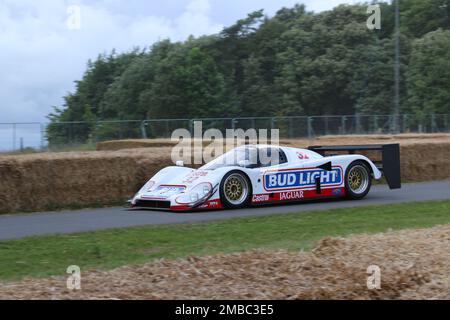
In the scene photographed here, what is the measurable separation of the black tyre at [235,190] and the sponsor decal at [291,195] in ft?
2.63

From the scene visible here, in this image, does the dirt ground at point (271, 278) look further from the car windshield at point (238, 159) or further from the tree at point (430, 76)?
the tree at point (430, 76)

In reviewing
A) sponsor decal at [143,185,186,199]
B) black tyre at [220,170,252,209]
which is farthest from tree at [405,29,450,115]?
sponsor decal at [143,185,186,199]

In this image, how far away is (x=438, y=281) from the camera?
641 cm

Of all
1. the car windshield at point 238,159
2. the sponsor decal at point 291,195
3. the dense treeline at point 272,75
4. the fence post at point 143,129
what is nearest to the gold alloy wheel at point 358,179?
the sponsor decal at point 291,195

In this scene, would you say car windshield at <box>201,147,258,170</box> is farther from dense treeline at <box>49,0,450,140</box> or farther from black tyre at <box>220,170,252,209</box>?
dense treeline at <box>49,0,450,140</box>

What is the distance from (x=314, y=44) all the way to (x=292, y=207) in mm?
41403

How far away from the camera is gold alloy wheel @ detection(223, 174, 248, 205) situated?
1470 cm

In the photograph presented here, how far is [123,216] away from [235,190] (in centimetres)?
224

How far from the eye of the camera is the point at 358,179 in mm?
16562

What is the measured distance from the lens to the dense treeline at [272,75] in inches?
1902

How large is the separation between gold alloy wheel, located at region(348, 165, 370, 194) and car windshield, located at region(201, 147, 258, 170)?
Result: 235 centimetres
